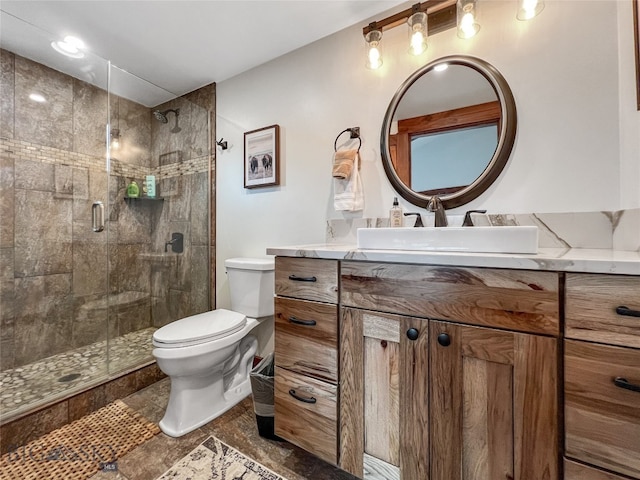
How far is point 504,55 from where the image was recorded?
1.22m

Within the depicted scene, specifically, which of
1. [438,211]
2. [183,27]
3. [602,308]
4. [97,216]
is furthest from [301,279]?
[97,216]

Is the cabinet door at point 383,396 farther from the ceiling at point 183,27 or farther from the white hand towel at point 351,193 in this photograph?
the ceiling at point 183,27

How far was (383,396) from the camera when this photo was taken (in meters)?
0.95

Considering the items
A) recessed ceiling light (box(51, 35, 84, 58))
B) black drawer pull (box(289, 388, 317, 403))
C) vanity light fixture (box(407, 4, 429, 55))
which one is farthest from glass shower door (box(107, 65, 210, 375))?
vanity light fixture (box(407, 4, 429, 55))

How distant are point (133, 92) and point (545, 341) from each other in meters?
2.91

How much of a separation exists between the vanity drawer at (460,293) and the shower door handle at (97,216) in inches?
80.3

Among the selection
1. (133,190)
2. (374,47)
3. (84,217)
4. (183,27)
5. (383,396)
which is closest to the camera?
(383,396)

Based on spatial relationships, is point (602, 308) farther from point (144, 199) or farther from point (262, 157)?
point (144, 199)

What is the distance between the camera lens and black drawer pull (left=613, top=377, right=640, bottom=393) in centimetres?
63

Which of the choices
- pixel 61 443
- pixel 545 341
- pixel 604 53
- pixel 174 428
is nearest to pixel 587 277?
pixel 545 341

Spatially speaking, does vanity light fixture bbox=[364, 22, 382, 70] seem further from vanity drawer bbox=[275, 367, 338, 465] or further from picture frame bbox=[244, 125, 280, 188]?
vanity drawer bbox=[275, 367, 338, 465]

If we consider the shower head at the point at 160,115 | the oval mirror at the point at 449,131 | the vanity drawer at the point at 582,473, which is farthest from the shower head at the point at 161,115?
the vanity drawer at the point at 582,473

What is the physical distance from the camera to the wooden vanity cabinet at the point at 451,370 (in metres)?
0.74

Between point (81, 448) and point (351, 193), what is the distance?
1767 mm
